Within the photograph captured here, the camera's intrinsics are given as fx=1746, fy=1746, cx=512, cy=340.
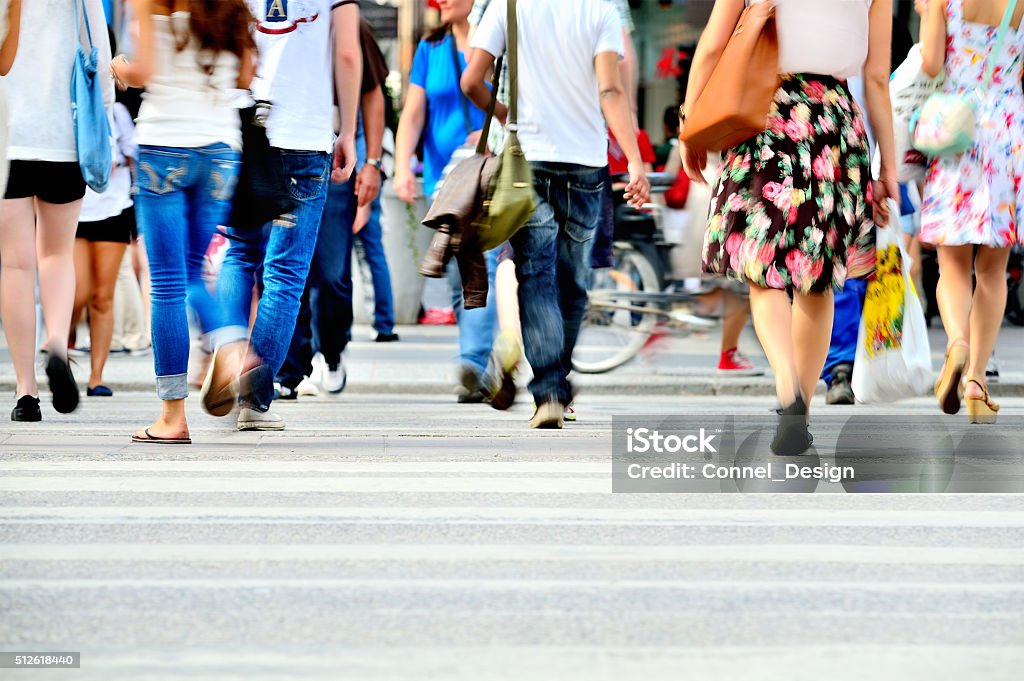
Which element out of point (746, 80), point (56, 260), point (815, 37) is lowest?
point (56, 260)

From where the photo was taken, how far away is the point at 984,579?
4.07 meters

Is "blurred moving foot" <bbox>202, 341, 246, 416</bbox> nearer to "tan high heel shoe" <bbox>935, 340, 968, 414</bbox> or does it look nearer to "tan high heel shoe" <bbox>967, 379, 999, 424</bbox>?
"tan high heel shoe" <bbox>935, 340, 968, 414</bbox>

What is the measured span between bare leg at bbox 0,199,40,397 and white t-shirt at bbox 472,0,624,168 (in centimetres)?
191

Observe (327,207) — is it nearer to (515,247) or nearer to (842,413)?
(515,247)

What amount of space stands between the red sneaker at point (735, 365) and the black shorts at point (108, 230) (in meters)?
3.32

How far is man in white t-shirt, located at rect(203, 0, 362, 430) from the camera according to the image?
6.45 metres

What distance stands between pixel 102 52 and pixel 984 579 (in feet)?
13.9

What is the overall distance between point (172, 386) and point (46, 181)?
1270 mm

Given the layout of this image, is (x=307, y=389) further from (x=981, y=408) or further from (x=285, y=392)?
(x=981, y=408)

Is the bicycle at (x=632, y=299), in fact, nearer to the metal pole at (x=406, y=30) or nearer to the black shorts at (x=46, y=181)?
the black shorts at (x=46, y=181)

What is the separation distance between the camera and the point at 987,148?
7105 mm

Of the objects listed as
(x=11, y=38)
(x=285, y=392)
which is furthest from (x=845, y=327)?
(x=11, y=38)

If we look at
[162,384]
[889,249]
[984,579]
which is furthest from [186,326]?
[984,579]

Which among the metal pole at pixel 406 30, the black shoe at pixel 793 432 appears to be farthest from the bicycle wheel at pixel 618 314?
the metal pole at pixel 406 30
